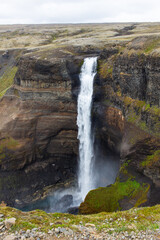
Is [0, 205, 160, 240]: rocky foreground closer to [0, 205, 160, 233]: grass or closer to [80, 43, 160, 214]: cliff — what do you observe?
[0, 205, 160, 233]: grass

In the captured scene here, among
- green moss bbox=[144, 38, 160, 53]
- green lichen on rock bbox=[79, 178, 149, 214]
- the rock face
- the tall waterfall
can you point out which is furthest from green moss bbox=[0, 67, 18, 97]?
green lichen on rock bbox=[79, 178, 149, 214]

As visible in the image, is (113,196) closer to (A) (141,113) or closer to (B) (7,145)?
(A) (141,113)

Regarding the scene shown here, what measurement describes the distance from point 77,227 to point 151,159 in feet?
55.8

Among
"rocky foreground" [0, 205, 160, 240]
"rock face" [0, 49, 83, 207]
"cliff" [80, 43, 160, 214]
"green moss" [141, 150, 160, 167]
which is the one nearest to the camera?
"rocky foreground" [0, 205, 160, 240]

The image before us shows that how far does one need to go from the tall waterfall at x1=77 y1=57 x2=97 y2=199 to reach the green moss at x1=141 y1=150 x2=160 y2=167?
43.7ft

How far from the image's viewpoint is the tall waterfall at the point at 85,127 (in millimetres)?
39719

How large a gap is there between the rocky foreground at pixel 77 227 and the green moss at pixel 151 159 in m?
11.7

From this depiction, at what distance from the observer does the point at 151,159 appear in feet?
91.9

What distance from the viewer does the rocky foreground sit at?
12766 millimetres

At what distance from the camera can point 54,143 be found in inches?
1702

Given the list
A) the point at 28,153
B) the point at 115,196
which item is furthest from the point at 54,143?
the point at 115,196

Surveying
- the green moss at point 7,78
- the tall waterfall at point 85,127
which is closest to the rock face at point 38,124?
the tall waterfall at point 85,127

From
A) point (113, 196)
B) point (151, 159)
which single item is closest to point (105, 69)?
point (151, 159)

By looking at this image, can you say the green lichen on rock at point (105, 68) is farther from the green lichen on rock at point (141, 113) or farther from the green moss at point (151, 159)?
the green moss at point (151, 159)
